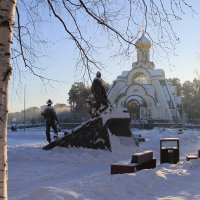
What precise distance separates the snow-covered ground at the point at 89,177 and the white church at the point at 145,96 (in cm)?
4648

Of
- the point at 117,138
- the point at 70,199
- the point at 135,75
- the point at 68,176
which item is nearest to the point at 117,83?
the point at 135,75

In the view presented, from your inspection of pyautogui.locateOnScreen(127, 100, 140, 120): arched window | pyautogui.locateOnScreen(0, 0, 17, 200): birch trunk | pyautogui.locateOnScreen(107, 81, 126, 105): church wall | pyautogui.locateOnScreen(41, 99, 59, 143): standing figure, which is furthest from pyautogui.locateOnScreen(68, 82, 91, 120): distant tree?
pyautogui.locateOnScreen(0, 0, 17, 200): birch trunk

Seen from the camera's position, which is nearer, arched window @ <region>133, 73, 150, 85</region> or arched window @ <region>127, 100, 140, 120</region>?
arched window @ <region>127, 100, 140, 120</region>

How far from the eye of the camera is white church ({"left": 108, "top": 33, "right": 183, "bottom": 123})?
64000 mm

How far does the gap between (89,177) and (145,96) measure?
5514 cm

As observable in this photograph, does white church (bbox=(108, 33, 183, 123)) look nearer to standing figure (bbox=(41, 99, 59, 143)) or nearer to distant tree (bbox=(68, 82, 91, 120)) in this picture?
distant tree (bbox=(68, 82, 91, 120))

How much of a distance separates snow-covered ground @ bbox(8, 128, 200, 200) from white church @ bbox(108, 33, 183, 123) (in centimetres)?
4648

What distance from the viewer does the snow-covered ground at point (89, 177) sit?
7043mm

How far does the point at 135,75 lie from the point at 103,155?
→ 53.3 meters

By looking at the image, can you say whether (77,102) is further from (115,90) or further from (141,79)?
(141,79)

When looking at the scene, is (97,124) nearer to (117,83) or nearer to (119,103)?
(119,103)

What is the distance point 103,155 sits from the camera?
14922 mm

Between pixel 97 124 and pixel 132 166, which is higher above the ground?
pixel 97 124

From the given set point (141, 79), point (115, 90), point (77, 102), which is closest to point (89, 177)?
point (141, 79)
